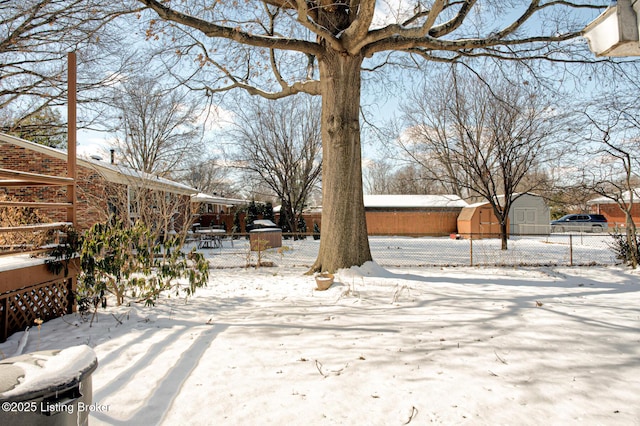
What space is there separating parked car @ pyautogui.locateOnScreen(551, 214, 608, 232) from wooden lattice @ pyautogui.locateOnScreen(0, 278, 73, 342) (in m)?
31.2

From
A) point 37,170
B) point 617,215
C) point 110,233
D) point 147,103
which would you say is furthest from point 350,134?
point 617,215

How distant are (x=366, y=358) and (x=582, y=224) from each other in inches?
1255

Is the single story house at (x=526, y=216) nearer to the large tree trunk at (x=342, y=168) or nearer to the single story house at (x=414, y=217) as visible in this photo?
the single story house at (x=414, y=217)

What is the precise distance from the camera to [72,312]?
17.2 ft

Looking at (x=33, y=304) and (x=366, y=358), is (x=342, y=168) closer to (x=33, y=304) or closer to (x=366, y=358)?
(x=366, y=358)

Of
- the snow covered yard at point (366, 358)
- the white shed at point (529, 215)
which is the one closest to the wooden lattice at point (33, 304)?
the snow covered yard at point (366, 358)

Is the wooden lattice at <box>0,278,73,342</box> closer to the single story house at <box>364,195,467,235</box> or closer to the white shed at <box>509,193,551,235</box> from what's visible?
the single story house at <box>364,195,467,235</box>

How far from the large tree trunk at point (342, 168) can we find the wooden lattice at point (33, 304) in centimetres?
460

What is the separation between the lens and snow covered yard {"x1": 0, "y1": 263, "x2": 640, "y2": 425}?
240 cm

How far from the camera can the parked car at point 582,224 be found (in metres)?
27.5

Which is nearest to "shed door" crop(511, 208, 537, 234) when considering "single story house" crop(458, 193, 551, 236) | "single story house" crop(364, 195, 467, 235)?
"single story house" crop(458, 193, 551, 236)

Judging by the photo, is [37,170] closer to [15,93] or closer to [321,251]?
[15,93]

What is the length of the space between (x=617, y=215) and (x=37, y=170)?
44760 mm

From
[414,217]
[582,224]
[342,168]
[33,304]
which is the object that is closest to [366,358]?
[33,304]
